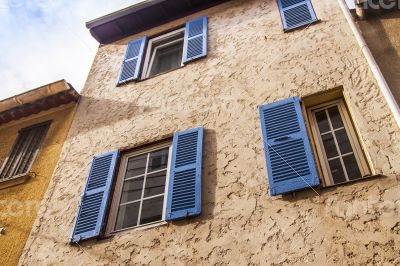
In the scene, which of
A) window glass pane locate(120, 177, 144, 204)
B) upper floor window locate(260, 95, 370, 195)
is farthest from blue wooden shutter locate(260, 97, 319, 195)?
window glass pane locate(120, 177, 144, 204)

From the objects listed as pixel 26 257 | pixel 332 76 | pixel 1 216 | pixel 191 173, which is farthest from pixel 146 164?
pixel 332 76

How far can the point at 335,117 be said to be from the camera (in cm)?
511

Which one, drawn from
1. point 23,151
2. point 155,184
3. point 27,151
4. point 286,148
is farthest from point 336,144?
point 23,151

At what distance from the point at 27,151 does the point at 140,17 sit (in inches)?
151

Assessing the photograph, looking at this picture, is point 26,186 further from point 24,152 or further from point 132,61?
point 132,61

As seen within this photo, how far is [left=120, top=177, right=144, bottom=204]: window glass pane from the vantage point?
5406mm

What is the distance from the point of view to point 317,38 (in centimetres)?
616

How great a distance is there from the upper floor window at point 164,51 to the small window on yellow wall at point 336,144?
264 cm

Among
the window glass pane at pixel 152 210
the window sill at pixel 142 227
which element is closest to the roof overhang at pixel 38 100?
the window glass pane at pixel 152 210

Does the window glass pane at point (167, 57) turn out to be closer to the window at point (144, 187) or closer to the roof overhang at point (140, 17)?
the roof overhang at point (140, 17)

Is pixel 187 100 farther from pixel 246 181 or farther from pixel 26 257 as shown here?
pixel 26 257

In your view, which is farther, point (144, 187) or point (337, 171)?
point (144, 187)

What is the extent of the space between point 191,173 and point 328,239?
1906 millimetres

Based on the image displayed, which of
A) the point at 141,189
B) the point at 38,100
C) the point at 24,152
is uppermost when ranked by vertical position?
the point at 38,100
